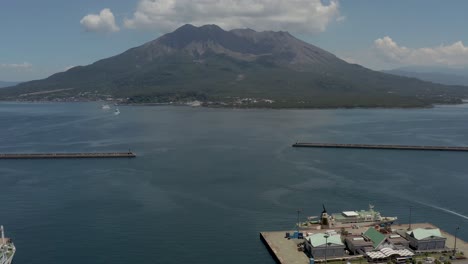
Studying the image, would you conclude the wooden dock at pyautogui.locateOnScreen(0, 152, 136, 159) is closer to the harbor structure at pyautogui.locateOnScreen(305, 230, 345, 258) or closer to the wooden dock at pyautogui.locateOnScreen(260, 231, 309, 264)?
the wooden dock at pyautogui.locateOnScreen(260, 231, 309, 264)

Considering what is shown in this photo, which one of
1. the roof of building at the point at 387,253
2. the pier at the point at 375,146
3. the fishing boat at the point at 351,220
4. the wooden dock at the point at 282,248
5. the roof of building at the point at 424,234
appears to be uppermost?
the pier at the point at 375,146

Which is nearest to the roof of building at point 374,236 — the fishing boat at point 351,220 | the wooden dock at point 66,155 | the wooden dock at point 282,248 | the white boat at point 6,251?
the fishing boat at point 351,220

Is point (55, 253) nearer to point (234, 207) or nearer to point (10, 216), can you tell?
point (10, 216)

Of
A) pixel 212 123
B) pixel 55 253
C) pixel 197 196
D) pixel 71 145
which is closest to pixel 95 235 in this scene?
pixel 55 253

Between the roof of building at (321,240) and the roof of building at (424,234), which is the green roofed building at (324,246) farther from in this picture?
the roof of building at (424,234)

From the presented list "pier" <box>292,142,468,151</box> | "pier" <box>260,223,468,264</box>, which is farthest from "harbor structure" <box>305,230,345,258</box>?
"pier" <box>292,142,468,151</box>
